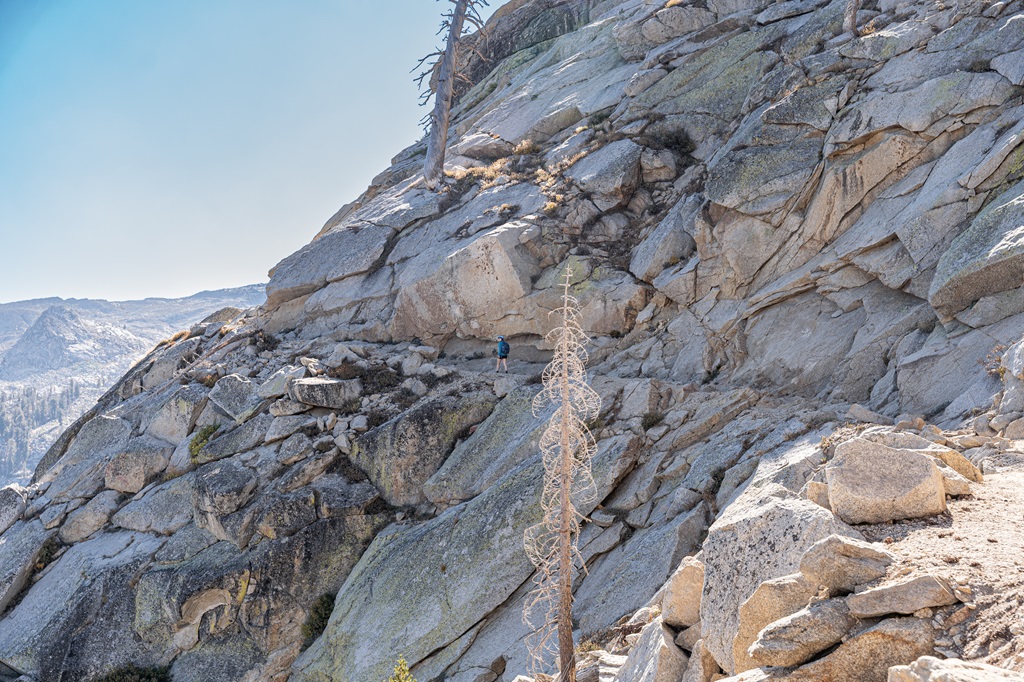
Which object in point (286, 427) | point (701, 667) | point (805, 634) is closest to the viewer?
point (805, 634)

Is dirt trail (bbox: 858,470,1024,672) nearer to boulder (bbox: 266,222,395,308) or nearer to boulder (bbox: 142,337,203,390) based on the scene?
Result: boulder (bbox: 266,222,395,308)

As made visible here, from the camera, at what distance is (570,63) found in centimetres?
4278

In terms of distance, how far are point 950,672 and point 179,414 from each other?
2989cm

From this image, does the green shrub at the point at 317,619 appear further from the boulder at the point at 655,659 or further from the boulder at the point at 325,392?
the boulder at the point at 655,659

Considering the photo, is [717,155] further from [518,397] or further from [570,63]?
[570,63]

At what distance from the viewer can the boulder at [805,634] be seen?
775 cm

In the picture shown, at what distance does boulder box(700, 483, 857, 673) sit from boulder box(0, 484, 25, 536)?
31.6 metres

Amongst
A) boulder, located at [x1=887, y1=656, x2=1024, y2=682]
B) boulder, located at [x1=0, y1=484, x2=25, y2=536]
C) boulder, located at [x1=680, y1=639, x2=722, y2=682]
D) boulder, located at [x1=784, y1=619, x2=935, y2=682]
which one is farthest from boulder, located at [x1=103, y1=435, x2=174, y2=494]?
boulder, located at [x1=887, y1=656, x2=1024, y2=682]

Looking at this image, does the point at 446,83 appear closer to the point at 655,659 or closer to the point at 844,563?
the point at 655,659

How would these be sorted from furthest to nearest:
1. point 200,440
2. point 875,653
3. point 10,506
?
point 10,506
point 200,440
point 875,653

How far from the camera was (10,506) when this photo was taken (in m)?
29.6

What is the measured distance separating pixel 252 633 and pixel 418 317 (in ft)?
49.0

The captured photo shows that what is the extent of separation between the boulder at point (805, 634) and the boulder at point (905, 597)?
0.24 metres

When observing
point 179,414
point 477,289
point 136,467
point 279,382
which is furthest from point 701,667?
point 136,467
